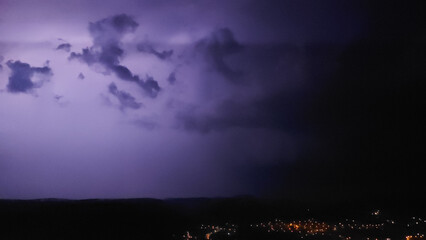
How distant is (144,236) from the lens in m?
39.7

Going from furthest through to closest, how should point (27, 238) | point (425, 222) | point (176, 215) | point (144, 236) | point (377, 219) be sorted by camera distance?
point (176, 215) < point (144, 236) < point (27, 238) < point (377, 219) < point (425, 222)

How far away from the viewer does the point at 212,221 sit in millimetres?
40438

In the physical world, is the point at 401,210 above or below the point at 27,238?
above

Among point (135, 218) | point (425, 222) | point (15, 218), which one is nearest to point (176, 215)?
point (135, 218)

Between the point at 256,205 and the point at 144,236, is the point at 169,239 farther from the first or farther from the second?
the point at 256,205

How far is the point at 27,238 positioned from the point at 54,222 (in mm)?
6539

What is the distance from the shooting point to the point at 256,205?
4828 cm

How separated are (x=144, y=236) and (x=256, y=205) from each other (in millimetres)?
13370

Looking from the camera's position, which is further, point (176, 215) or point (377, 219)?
point (176, 215)

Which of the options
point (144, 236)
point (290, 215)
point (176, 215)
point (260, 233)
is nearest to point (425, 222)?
point (260, 233)

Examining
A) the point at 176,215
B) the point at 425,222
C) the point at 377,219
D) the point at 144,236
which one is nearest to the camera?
the point at 425,222

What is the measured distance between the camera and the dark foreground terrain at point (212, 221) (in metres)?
26.1

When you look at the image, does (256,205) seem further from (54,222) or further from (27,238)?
(27,238)

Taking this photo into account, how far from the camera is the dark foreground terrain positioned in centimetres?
2608
